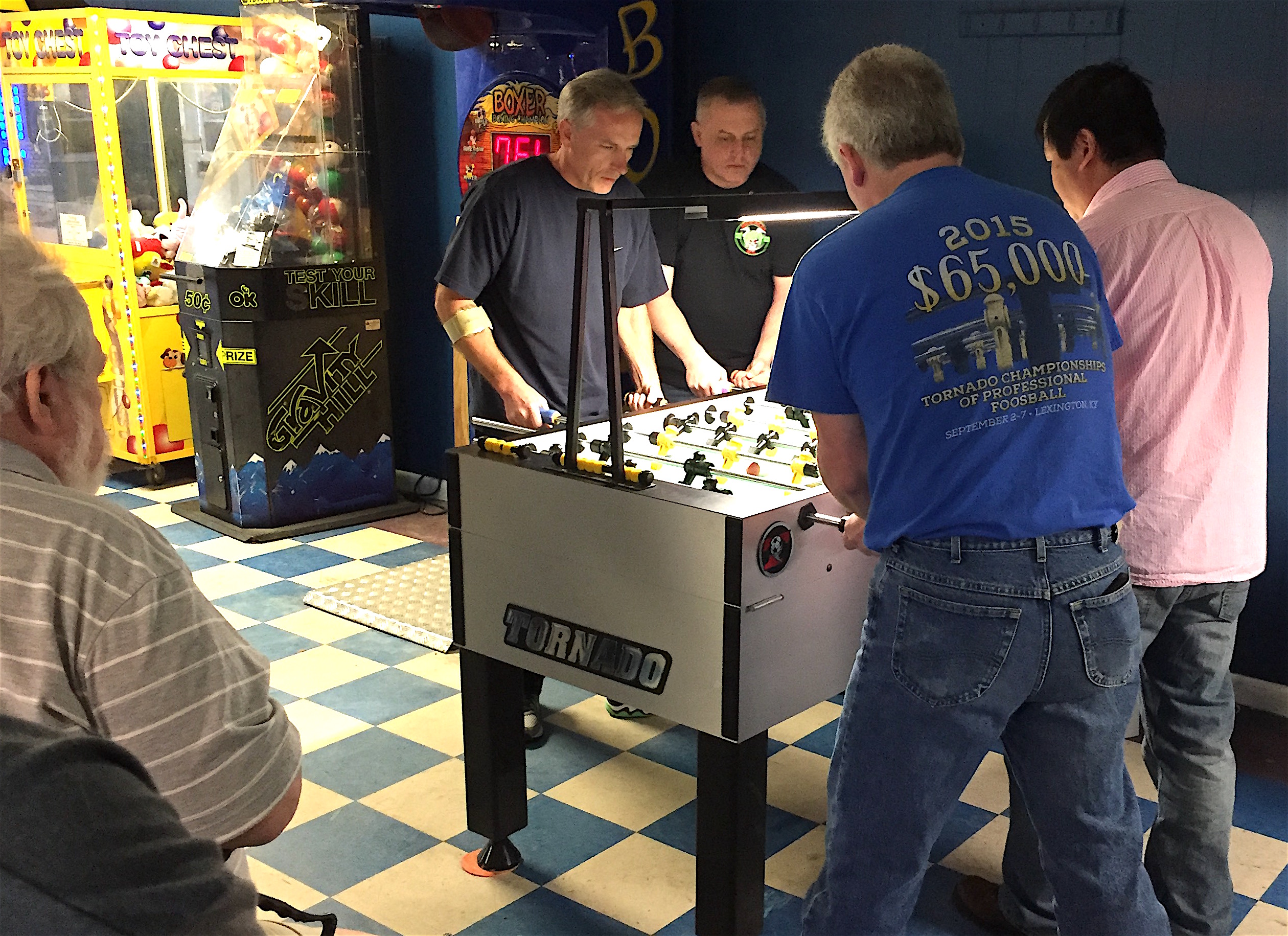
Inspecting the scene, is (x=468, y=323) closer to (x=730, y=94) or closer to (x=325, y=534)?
(x=730, y=94)

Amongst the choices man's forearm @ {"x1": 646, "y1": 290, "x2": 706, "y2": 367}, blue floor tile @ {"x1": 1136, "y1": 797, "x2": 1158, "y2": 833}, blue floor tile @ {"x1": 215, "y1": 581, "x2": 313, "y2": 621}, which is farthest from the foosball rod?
blue floor tile @ {"x1": 215, "y1": 581, "x2": 313, "y2": 621}

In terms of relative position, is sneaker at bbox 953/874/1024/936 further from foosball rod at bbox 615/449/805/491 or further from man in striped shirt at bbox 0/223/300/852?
man in striped shirt at bbox 0/223/300/852

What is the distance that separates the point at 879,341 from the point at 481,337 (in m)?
1.88

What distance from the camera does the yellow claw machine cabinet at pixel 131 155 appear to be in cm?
568

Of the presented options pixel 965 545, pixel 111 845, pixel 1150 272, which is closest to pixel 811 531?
pixel 965 545

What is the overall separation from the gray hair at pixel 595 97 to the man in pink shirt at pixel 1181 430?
139 cm

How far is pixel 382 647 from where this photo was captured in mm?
4102

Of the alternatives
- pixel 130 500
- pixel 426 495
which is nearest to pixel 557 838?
pixel 426 495

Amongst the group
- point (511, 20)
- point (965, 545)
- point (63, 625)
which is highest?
point (511, 20)

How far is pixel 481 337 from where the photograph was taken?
11.5ft

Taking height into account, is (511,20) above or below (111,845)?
above

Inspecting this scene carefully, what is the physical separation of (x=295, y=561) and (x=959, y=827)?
3.02m

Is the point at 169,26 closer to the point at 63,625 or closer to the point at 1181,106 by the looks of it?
the point at 1181,106

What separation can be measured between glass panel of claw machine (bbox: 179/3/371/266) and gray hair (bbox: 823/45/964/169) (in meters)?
3.67
